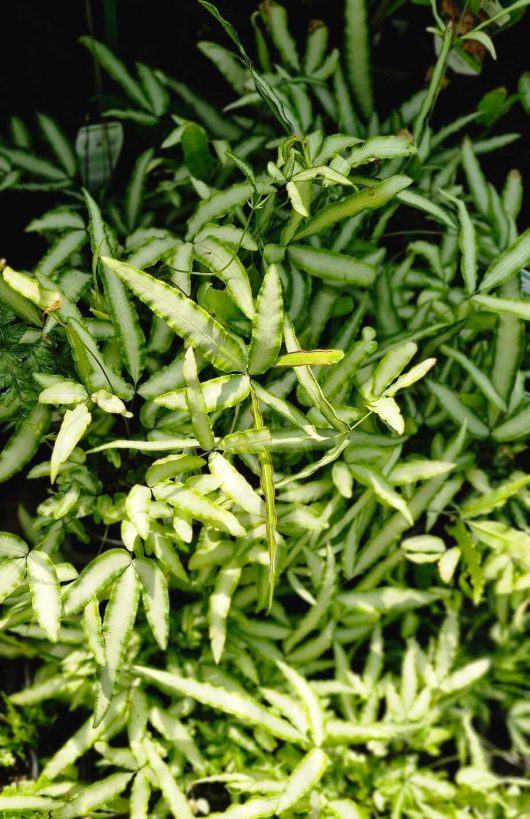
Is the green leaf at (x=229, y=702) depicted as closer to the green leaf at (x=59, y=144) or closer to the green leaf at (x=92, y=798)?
the green leaf at (x=92, y=798)

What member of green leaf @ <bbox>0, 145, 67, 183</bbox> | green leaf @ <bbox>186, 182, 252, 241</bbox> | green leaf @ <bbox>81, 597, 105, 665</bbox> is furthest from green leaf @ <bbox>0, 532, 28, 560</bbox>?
green leaf @ <bbox>0, 145, 67, 183</bbox>

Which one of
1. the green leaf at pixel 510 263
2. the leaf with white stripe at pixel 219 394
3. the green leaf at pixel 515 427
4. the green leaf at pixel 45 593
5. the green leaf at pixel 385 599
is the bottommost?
the green leaf at pixel 385 599

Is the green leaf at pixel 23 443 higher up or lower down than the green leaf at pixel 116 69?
lower down

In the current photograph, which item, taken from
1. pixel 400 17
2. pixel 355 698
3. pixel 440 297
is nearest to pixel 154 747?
pixel 355 698

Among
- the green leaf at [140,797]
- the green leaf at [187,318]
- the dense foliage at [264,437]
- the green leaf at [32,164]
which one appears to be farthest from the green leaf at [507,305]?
the green leaf at [140,797]

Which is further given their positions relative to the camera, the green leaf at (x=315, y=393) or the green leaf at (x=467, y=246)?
the green leaf at (x=467, y=246)

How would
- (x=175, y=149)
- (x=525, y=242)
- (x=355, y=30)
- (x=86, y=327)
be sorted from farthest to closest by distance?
(x=175, y=149) → (x=355, y=30) → (x=525, y=242) → (x=86, y=327)

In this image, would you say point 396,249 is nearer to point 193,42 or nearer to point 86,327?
point 193,42
